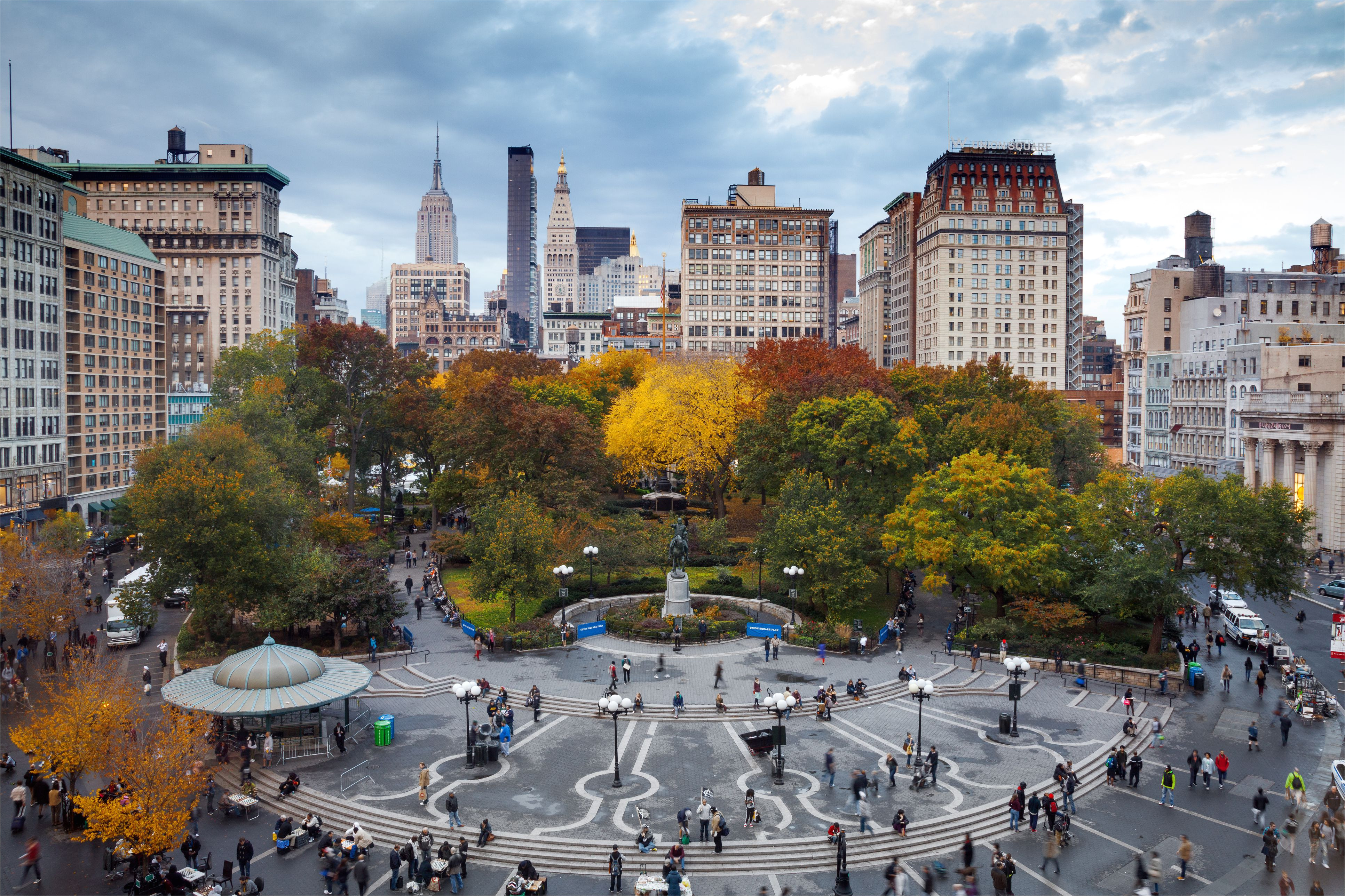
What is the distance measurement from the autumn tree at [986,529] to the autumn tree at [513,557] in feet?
61.1

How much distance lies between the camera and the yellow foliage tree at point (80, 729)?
26078 mm

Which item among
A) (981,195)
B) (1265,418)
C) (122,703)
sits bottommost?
(122,703)

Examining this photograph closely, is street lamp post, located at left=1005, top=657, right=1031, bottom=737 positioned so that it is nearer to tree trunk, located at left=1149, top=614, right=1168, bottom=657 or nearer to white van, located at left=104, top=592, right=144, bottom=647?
tree trunk, located at left=1149, top=614, right=1168, bottom=657

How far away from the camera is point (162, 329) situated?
95625 millimetres

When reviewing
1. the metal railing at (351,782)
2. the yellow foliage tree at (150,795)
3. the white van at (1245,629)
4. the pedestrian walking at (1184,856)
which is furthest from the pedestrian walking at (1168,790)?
the yellow foliage tree at (150,795)

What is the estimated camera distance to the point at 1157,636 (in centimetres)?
4288

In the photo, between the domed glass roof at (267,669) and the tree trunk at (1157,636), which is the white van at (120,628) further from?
the tree trunk at (1157,636)

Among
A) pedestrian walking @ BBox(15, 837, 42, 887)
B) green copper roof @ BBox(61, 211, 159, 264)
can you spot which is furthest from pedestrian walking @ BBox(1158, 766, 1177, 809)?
green copper roof @ BBox(61, 211, 159, 264)

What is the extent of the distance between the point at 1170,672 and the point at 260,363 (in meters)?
71.4

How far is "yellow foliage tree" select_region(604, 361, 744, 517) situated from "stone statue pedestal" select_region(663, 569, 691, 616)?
20789 millimetres

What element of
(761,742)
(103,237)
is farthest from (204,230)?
(761,742)

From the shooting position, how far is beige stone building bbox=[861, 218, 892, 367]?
551ft

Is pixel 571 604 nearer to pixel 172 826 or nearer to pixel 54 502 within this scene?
pixel 172 826

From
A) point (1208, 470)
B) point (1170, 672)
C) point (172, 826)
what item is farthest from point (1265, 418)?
point (172, 826)
